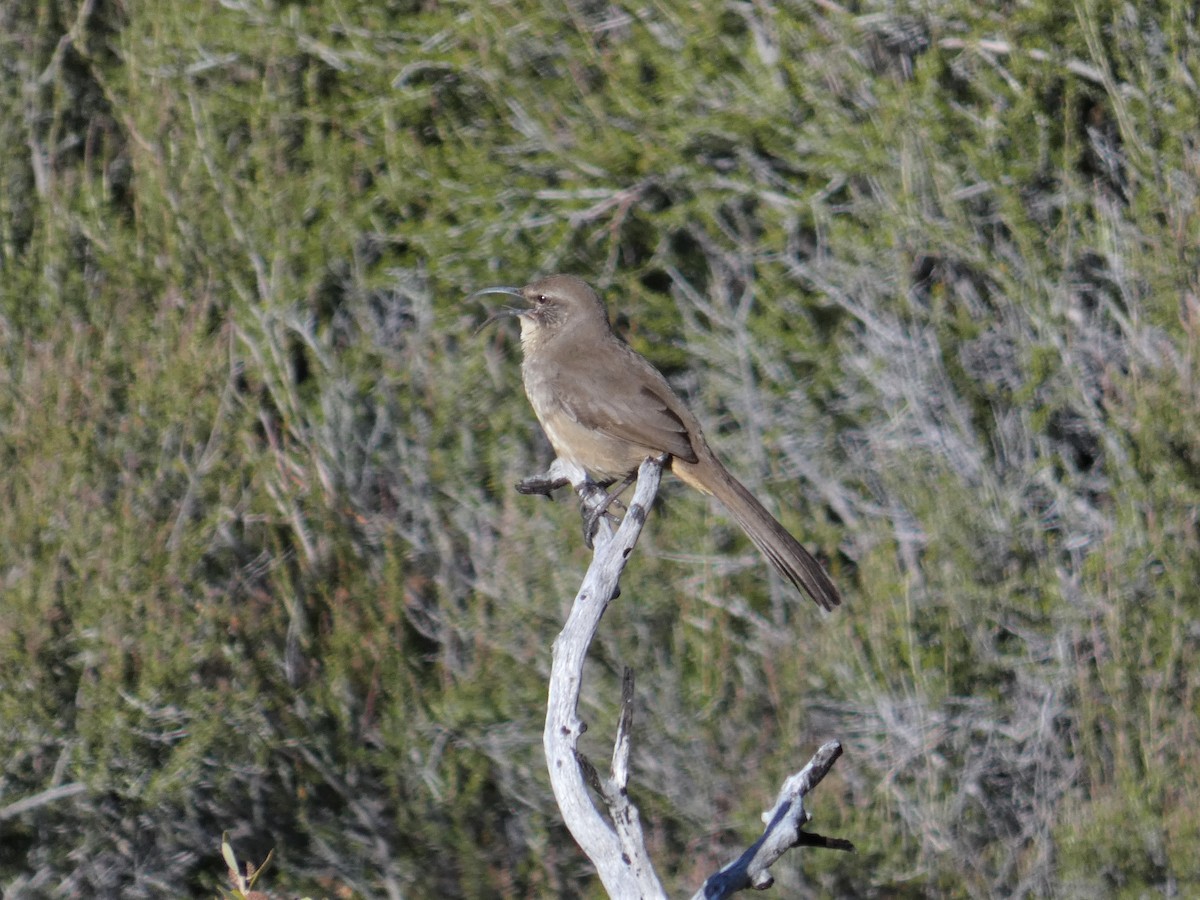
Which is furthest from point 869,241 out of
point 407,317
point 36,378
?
point 36,378

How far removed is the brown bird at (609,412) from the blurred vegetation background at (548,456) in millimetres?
2332

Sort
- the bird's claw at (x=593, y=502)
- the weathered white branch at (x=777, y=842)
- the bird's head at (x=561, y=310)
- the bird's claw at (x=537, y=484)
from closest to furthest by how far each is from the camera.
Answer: the weathered white branch at (x=777, y=842) < the bird's claw at (x=537, y=484) < the bird's claw at (x=593, y=502) < the bird's head at (x=561, y=310)

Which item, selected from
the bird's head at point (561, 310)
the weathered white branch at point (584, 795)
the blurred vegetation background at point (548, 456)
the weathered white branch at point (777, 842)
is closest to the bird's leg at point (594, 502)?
the bird's head at point (561, 310)

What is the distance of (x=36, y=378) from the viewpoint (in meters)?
8.57

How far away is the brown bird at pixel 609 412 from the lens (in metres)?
5.86

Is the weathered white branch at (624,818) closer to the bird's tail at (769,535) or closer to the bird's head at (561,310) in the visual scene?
the bird's tail at (769,535)

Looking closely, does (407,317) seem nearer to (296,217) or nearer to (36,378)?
(296,217)

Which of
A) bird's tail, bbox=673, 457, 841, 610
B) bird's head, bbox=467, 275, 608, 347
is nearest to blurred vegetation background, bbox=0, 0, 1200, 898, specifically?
bird's head, bbox=467, 275, 608, 347

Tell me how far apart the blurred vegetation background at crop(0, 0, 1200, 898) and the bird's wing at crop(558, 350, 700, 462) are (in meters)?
2.48

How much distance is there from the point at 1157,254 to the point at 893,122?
5.47 feet

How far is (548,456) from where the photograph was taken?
33.1 feet

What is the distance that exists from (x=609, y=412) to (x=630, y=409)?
9 cm

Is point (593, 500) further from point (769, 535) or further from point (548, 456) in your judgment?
point (548, 456)

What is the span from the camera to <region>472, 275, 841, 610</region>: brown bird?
5.86 metres
